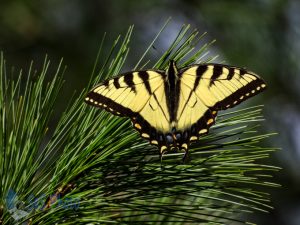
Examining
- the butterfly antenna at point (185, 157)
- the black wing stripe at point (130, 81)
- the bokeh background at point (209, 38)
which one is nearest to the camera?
the butterfly antenna at point (185, 157)

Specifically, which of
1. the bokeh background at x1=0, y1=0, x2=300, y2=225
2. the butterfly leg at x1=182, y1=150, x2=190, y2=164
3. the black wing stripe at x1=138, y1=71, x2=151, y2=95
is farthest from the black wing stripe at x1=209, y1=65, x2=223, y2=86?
the bokeh background at x1=0, y1=0, x2=300, y2=225

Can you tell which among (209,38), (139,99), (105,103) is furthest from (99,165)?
(209,38)

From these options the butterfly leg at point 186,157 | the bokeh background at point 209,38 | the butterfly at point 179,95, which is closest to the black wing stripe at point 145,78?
the butterfly at point 179,95

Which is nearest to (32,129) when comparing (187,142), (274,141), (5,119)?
(5,119)

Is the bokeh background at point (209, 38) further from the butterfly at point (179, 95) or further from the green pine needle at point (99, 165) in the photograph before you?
the green pine needle at point (99, 165)

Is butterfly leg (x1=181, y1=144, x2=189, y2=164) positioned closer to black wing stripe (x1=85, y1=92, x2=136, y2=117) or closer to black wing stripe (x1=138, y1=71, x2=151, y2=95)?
black wing stripe (x1=85, y1=92, x2=136, y2=117)
